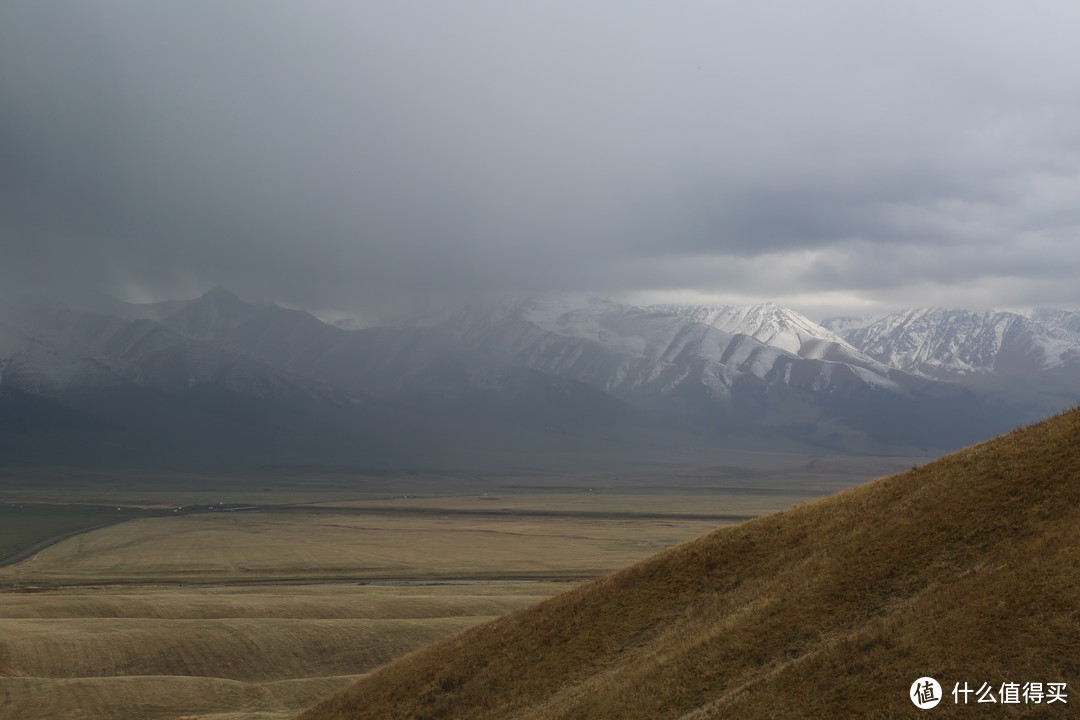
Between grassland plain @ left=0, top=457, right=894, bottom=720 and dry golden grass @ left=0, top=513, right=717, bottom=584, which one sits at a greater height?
grassland plain @ left=0, top=457, right=894, bottom=720

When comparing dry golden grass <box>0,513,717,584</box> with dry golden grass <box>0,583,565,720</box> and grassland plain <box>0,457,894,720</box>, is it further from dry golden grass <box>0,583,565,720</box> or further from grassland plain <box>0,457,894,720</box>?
dry golden grass <box>0,583,565,720</box>

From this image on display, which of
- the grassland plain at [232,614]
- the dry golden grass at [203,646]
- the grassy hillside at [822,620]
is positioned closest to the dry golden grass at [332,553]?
the grassland plain at [232,614]

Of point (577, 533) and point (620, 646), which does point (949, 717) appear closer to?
point (620, 646)

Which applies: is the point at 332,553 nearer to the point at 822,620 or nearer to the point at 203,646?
the point at 203,646

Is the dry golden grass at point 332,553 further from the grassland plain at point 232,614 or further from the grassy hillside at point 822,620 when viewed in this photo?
the grassy hillside at point 822,620

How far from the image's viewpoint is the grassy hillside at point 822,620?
2303cm

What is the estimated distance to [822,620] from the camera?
1115 inches

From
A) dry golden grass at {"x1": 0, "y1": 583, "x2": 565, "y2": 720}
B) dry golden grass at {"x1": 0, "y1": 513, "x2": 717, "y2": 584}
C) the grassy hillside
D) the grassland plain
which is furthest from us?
dry golden grass at {"x1": 0, "y1": 513, "x2": 717, "y2": 584}

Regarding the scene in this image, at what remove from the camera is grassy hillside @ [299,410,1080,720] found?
23031 mm

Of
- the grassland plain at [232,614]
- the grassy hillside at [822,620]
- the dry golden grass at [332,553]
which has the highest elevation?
the grassy hillside at [822,620]

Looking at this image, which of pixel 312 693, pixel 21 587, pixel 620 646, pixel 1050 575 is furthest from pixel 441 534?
pixel 1050 575

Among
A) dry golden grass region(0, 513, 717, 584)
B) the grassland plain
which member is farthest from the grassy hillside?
dry golden grass region(0, 513, 717, 584)

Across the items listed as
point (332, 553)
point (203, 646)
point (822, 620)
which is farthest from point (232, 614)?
point (332, 553)

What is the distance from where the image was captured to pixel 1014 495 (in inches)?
1236
